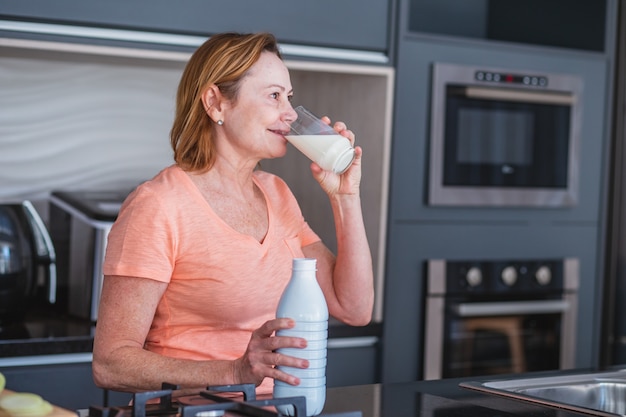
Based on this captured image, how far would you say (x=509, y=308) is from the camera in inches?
123

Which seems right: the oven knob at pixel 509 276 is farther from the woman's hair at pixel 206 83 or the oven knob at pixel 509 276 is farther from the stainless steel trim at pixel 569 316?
the woman's hair at pixel 206 83

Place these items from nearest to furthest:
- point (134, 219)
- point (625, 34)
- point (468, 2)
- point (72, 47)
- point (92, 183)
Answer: point (134, 219)
point (72, 47)
point (92, 183)
point (625, 34)
point (468, 2)

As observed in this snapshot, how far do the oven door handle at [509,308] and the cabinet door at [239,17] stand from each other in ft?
2.80

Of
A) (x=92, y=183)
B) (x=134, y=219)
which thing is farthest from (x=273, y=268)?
(x=92, y=183)

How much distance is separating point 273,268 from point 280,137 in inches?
9.8

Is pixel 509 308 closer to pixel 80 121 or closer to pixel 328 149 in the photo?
pixel 80 121

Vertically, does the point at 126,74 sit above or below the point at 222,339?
above

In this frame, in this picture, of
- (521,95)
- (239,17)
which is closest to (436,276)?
(521,95)

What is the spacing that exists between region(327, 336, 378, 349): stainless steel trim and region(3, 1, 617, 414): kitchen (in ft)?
0.07

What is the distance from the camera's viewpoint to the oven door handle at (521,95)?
3047mm

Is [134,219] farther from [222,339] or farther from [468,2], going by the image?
[468,2]

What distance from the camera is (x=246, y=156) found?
1859 millimetres

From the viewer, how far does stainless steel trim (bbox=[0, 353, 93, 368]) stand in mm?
2393

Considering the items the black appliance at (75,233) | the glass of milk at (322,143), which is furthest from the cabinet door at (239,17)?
the glass of milk at (322,143)
